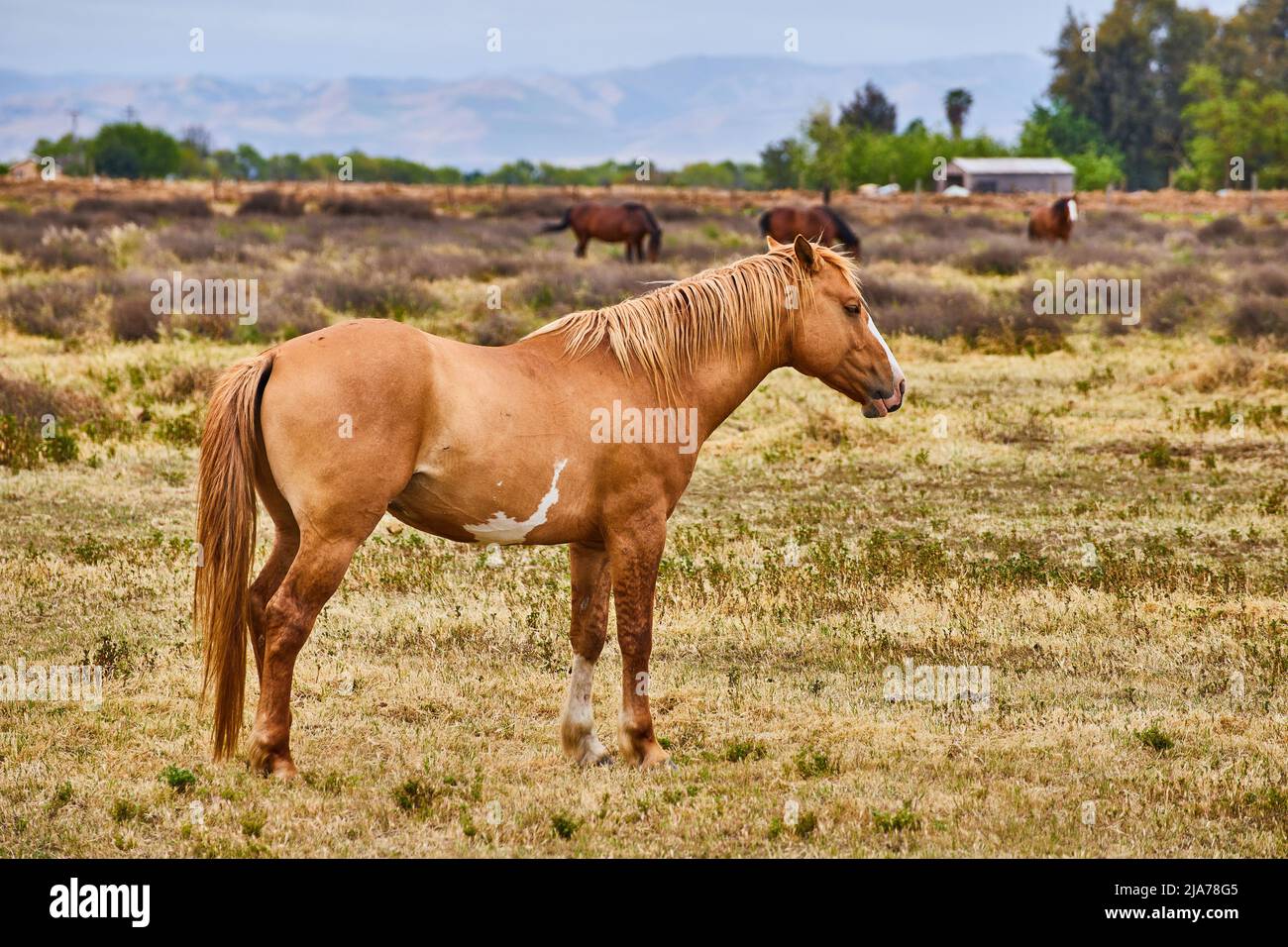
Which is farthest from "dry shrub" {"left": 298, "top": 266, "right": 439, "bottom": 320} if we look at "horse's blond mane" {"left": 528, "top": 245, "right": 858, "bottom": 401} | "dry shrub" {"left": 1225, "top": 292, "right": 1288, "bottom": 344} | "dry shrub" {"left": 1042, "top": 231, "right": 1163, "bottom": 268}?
"horse's blond mane" {"left": 528, "top": 245, "right": 858, "bottom": 401}

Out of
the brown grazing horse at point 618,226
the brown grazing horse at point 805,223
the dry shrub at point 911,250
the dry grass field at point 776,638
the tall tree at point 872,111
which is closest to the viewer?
the dry grass field at point 776,638

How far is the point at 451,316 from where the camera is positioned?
770 inches

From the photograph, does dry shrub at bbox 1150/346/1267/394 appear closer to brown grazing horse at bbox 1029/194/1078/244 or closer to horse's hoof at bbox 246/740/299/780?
horse's hoof at bbox 246/740/299/780

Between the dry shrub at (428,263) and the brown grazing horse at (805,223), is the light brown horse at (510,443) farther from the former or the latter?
the brown grazing horse at (805,223)

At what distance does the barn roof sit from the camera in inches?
2862

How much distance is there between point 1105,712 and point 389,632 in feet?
12.2

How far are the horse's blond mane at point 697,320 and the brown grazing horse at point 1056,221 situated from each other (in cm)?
2628

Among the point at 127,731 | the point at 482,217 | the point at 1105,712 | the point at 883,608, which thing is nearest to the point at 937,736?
the point at 1105,712

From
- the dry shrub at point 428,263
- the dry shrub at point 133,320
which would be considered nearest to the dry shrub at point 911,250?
the dry shrub at point 428,263

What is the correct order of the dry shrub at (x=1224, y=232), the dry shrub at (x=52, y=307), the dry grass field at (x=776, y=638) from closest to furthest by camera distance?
Answer: the dry grass field at (x=776, y=638) → the dry shrub at (x=52, y=307) → the dry shrub at (x=1224, y=232)

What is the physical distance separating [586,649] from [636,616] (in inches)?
12.3

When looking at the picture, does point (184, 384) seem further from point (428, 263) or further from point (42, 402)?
point (428, 263)

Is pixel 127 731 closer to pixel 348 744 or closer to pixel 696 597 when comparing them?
pixel 348 744

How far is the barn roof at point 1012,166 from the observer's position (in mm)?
72688
